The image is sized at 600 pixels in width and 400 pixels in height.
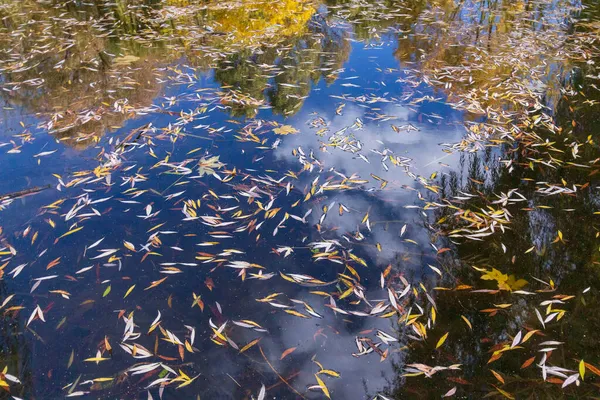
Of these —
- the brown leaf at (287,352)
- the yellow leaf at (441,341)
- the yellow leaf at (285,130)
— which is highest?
the yellow leaf at (285,130)

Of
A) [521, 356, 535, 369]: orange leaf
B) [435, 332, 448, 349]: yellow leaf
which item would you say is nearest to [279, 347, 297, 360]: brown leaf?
[435, 332, 448, 349]: yellow leaf

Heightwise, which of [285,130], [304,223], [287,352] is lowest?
[287,352]

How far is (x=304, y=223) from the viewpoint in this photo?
3184 millimetres

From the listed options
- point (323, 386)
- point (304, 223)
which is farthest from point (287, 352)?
point (304, 223)

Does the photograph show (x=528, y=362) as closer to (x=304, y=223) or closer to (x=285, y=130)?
(x=304, y=223)

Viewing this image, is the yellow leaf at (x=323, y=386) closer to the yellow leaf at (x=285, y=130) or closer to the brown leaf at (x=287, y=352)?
the brown leaf at (x=287, y=352)

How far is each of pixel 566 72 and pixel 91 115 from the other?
6.45 metres

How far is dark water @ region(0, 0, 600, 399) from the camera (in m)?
2.23

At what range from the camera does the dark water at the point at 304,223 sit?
87.9 inches

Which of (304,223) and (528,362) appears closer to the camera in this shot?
(528,362)

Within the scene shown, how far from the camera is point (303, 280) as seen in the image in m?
2.71

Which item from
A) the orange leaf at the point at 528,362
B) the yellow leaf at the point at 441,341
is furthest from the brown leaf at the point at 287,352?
the orange leaf at the point at 528,362

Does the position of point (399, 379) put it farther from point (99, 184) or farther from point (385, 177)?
point (99, 184)

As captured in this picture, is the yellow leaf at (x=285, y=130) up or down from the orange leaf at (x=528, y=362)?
up
